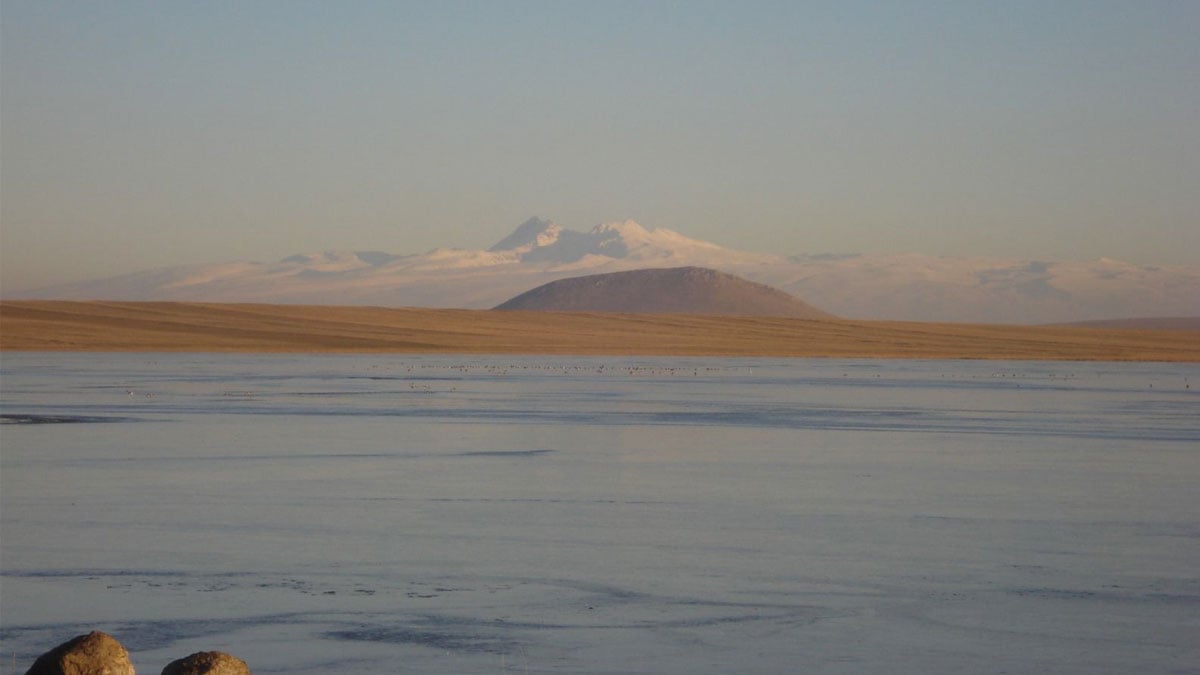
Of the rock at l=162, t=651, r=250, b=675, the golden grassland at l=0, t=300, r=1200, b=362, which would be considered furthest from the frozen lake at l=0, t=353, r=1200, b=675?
the golden grassland at l=0, t=300, r=1200, b=362

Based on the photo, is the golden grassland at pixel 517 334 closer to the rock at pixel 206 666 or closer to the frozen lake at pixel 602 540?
the frozen lake at pixel 602 540

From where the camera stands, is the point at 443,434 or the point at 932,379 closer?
the point at 443,434

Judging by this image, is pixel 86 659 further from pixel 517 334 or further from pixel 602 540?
pixel 517 334

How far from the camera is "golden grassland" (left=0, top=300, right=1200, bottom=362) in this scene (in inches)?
2662

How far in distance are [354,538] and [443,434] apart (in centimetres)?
965

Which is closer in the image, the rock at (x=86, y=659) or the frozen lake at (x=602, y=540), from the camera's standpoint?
the rock at (x=86, y=659)

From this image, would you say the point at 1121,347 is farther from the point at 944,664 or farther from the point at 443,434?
the point at 944,664

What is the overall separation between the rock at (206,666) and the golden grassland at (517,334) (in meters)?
56.0

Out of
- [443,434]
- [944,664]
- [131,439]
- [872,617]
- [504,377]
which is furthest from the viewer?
[504,377]

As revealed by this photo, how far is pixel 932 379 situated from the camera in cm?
4375

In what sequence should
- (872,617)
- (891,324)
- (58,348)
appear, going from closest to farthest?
(872,617)
(58,348)
(891,324)

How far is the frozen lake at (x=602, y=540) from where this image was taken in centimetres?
858

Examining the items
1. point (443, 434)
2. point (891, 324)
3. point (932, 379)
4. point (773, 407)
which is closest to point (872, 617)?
point (443, 434)

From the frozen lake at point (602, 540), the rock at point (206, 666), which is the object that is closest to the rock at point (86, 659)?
the rock at point (206, 666)
